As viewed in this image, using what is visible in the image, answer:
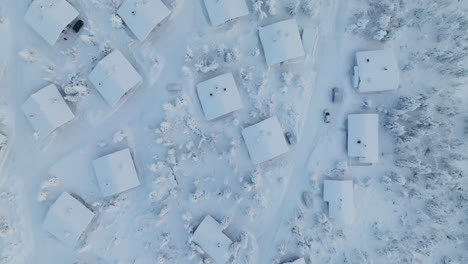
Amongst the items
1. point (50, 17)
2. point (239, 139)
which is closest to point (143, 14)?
point (50, 17)

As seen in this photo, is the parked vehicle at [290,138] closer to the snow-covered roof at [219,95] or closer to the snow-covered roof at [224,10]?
the snow-covered roof at [219,95]

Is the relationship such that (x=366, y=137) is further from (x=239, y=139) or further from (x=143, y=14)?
(x=143, y=14)

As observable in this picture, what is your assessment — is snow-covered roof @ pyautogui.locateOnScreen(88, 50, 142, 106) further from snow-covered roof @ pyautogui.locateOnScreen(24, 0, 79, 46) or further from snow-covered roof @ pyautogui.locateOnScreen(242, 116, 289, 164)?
snow-covered roof @ pyautogui.locateOnScreen(242, 116, 289, 164)

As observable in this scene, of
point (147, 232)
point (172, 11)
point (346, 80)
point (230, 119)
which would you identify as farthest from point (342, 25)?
point (147, 232)

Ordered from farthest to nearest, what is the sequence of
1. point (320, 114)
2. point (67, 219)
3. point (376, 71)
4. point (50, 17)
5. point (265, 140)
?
point (320, 114)
point (376, 71)
point (265, 140)
point (67, 219)
point (50, 17)

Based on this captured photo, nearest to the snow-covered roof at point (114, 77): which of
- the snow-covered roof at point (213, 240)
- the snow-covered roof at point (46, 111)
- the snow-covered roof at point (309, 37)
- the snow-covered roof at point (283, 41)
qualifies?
the snow-covered roof at point (46, 111)

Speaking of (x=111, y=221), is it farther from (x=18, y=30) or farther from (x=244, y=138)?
(x=18, y=30)
